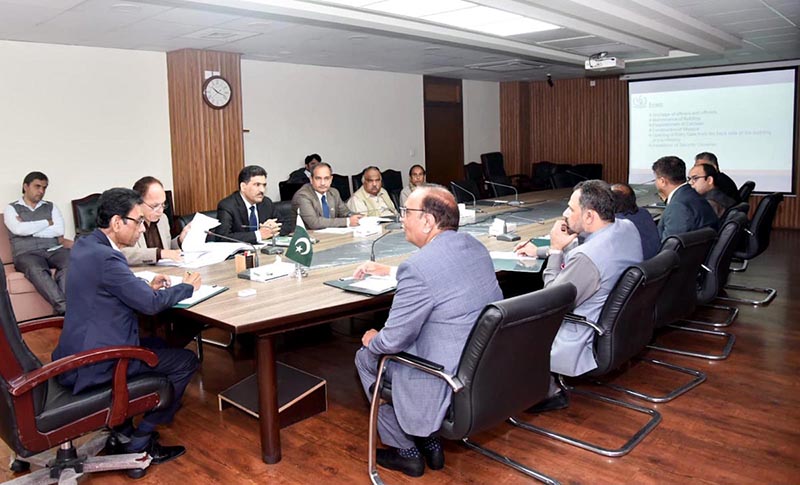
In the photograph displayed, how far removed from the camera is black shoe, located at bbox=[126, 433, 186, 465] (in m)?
2.74

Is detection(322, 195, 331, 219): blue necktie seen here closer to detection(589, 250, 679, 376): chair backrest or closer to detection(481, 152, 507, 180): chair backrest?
detection(589, 250, 679, 376): chair backrest

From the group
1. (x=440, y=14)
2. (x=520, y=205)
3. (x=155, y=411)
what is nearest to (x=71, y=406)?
(x=155, y=411)

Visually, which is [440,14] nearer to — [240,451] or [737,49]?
[240,451]

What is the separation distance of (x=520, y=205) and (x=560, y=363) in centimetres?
355

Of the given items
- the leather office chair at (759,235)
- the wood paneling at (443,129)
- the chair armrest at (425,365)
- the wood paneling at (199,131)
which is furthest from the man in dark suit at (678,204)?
the wood paneling at (443,129)

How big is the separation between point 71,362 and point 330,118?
6744 mm

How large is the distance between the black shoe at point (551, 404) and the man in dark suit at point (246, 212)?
2082 mm

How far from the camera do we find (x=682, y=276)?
3.47 meters

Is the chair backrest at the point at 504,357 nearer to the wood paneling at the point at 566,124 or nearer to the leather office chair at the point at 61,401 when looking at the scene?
the leather office chair at the point at 61,401

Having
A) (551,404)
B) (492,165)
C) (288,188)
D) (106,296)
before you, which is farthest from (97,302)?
(492,165)

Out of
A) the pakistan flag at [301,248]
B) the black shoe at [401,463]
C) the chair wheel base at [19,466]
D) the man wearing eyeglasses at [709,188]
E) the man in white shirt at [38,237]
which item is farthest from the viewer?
the man in white shirt at [38,237]

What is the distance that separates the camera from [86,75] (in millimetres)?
6215

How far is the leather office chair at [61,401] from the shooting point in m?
2.17

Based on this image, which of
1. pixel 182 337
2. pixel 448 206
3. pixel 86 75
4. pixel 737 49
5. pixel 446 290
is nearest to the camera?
pixel 446 290
